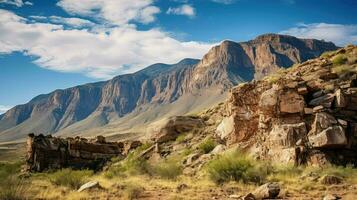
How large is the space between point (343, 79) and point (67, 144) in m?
28.0

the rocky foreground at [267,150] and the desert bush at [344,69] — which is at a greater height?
the desert bush at [344,69]

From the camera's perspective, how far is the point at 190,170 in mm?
26734

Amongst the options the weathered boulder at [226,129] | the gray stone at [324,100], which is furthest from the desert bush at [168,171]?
the gray stone at [324,100]

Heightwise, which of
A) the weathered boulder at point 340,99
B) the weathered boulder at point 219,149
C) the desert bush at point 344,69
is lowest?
the weathered boulder at point 219,149

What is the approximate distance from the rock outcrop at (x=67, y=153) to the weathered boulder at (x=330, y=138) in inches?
907

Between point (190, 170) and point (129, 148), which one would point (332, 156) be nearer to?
point (190, 170)

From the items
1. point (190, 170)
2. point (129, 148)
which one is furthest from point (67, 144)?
point (190, 170)

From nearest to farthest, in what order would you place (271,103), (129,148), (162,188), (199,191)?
(199,191) < (162,188) < (271,103) < (129,148)

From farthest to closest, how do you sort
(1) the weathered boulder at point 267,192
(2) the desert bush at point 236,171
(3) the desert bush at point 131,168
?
(3) the desert bush at point 131,168 < (2) the desert bush at point 236,171 < (1) the weathered boulder at point 267,192

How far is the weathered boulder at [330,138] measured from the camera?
69.5ft

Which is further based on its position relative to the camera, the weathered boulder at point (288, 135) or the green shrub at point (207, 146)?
the green shrub at point (207, 146)

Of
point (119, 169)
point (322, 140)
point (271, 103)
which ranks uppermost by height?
point (271, 103)

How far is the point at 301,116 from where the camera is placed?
23.7 metres

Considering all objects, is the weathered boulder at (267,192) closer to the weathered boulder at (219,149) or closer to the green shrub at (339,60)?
the weathered boulder at (219,149)
